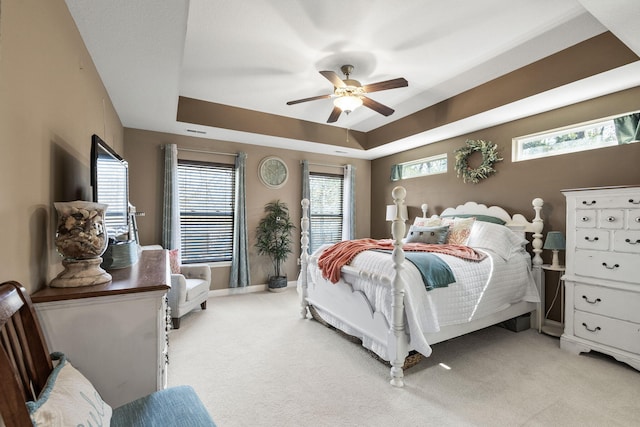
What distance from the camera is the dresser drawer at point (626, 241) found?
2480 millimetres

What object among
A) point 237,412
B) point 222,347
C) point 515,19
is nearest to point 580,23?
point 515,19

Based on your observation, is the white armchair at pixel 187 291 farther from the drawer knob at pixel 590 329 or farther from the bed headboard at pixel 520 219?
the drawer knob at pixel 590 329

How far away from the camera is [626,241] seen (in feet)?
8.31

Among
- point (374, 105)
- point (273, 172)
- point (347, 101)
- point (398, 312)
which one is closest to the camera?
point (398, 312)

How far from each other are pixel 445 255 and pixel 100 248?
268 centimetres

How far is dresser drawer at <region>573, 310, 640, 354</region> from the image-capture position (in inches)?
97.7

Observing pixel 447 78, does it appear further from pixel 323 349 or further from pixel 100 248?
pixel 100 248

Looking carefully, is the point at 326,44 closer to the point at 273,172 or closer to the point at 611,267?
the point at 273,172

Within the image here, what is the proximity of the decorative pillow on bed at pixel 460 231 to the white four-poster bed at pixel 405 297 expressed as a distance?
0.24 meters

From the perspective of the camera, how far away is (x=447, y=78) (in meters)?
3.36

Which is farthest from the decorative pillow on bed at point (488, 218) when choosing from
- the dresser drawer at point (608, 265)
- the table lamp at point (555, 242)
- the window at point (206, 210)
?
the window at point (206, 210)

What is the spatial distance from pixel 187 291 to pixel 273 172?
7.88 ft

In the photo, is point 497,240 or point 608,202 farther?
point 497,240

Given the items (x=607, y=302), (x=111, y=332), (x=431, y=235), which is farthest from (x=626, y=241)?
(x=111, y=332)
